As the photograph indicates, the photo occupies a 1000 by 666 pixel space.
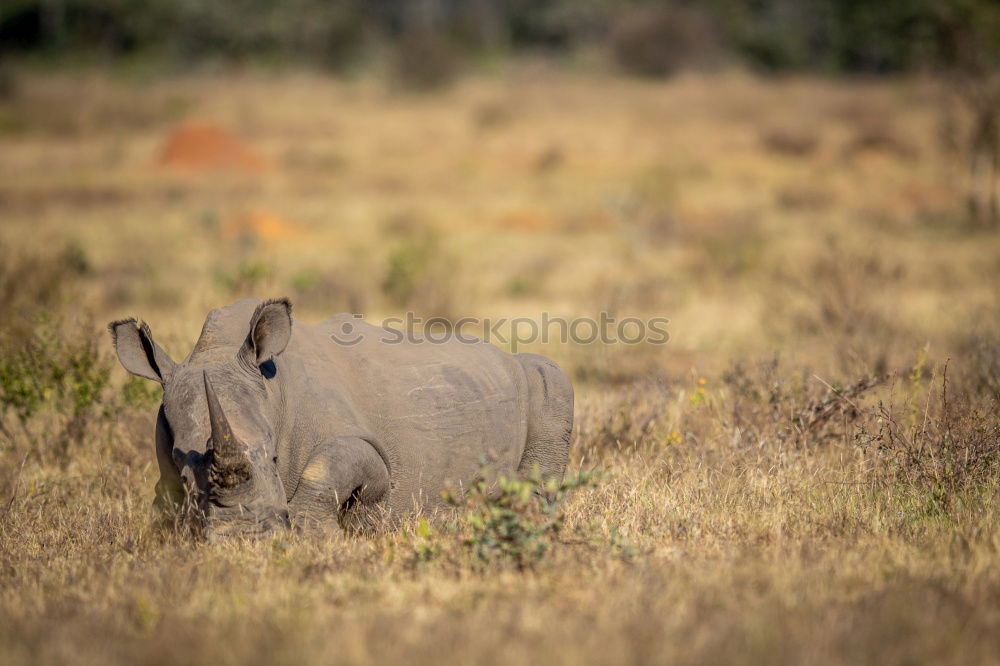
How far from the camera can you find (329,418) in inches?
206

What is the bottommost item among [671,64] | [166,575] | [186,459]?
[166,575]

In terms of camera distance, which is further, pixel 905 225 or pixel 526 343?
pixel 905 225

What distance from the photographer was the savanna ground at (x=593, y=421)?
4.00 m

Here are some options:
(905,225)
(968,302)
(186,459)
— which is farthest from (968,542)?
(905,225)

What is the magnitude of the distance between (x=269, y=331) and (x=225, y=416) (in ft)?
2.15

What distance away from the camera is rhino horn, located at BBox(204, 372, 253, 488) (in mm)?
4359

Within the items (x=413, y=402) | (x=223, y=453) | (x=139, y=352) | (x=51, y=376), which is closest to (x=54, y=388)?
(x=51, y=376)

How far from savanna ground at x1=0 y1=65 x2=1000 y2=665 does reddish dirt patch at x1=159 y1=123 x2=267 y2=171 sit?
4.09 feet

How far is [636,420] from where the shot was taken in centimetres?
711

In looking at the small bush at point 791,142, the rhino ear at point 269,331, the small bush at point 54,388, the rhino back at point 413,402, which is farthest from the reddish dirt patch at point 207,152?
the rhino ear at point 269,331

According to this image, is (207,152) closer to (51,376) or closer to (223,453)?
(51,376)

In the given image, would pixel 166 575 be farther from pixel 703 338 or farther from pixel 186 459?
pixel 703 338

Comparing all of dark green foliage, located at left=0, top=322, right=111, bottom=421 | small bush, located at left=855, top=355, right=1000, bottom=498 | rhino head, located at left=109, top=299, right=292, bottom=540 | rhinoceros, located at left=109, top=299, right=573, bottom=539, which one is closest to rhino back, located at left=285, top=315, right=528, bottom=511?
rhinoceros, located at left=109, top=299, right=573, bottom=539

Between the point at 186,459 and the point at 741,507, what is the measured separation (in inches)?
111
